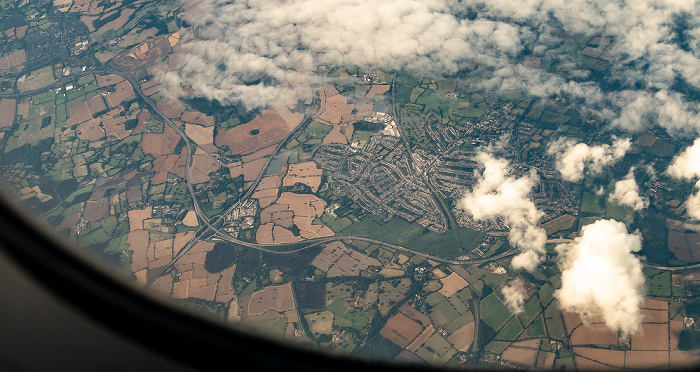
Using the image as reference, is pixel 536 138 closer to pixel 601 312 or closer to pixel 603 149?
pixel 603 149

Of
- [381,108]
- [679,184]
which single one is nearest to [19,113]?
[381,108]

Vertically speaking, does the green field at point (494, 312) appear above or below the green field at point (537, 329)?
above

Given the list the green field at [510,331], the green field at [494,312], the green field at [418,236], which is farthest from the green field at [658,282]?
the green field at [418,236]

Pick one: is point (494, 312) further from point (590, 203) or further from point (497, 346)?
point (590, 203)

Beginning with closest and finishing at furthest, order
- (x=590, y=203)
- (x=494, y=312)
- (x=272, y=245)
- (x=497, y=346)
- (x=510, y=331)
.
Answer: (x=497, y=346), (x=510, y=331), (x=494, y=312), (x=272, y=245), (x=590, y=203)

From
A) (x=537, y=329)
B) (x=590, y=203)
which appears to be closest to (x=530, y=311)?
(x=537, y=329)

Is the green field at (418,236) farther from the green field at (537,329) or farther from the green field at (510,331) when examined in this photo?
the green field at (537,329)
